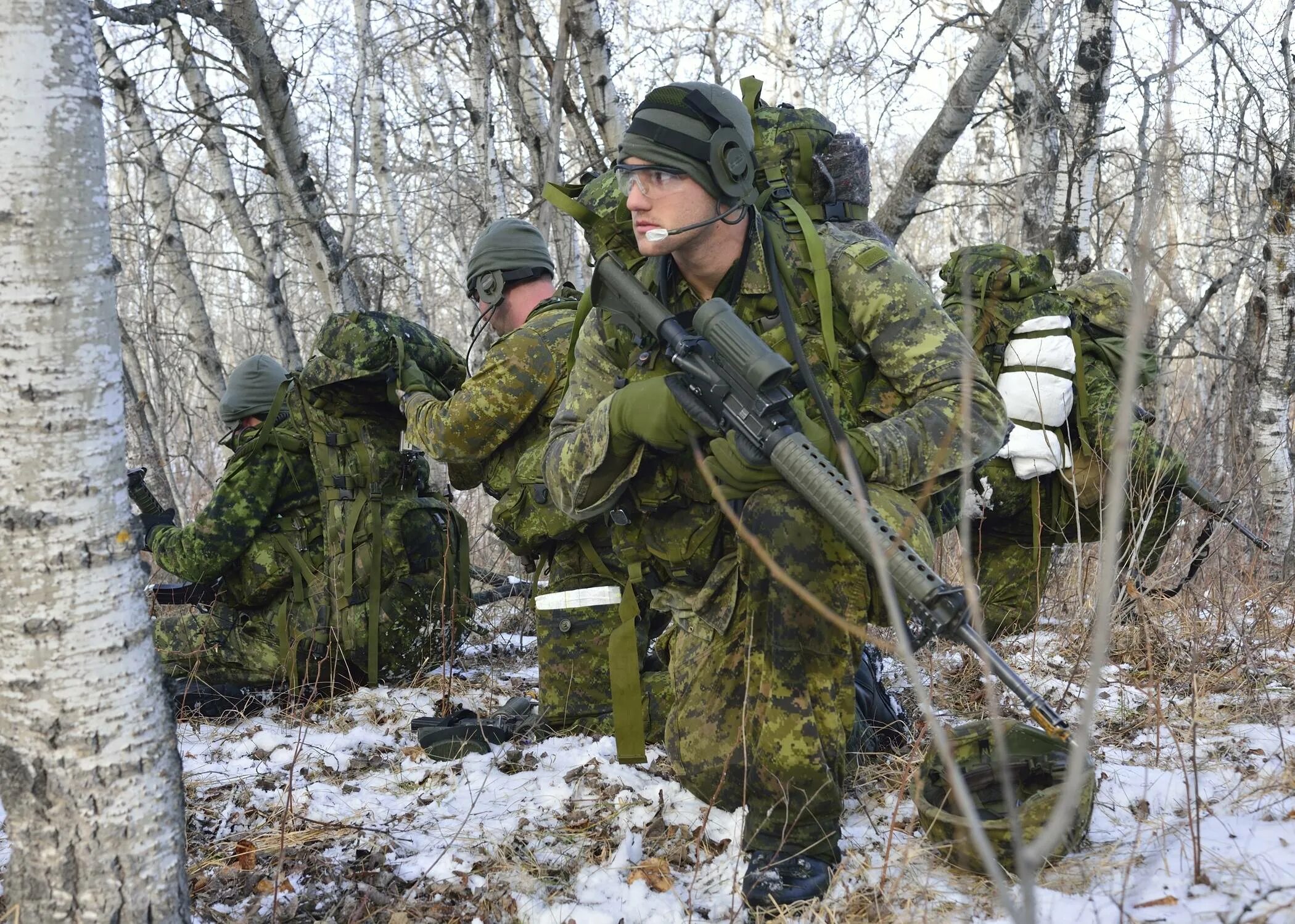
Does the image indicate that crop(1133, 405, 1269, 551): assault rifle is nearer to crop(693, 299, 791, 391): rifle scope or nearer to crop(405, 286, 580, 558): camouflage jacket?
crop(405, 286, 580, 558): camouflage jacket

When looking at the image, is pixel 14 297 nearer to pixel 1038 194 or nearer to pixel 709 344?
pixel 709 344

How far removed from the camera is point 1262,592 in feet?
14.8

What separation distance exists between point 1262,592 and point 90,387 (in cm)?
472

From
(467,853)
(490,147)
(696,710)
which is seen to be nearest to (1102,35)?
(490,147)

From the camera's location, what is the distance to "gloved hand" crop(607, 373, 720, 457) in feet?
8.41

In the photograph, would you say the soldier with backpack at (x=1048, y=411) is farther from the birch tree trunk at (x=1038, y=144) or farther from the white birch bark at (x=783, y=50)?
the white birch bark at (x=783, y=50)

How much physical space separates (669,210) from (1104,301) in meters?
2.88

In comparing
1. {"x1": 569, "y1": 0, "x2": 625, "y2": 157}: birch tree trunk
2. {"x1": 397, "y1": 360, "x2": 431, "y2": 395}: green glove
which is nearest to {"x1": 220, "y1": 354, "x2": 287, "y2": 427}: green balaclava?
{"x1": 397, "y1": 360, "x2": 431, "y2": 395}: green glove

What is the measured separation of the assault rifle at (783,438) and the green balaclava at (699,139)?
37cm

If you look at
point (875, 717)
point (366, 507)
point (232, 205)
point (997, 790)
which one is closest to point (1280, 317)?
point (875, 717)

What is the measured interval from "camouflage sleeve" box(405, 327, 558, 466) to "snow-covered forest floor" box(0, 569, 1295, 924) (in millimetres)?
1144

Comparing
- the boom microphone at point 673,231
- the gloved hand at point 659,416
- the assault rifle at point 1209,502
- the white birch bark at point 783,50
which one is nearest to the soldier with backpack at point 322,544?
the gloved hand at point 659,416

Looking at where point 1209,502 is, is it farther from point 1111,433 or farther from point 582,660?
point 582,660

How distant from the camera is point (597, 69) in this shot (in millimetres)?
5000
